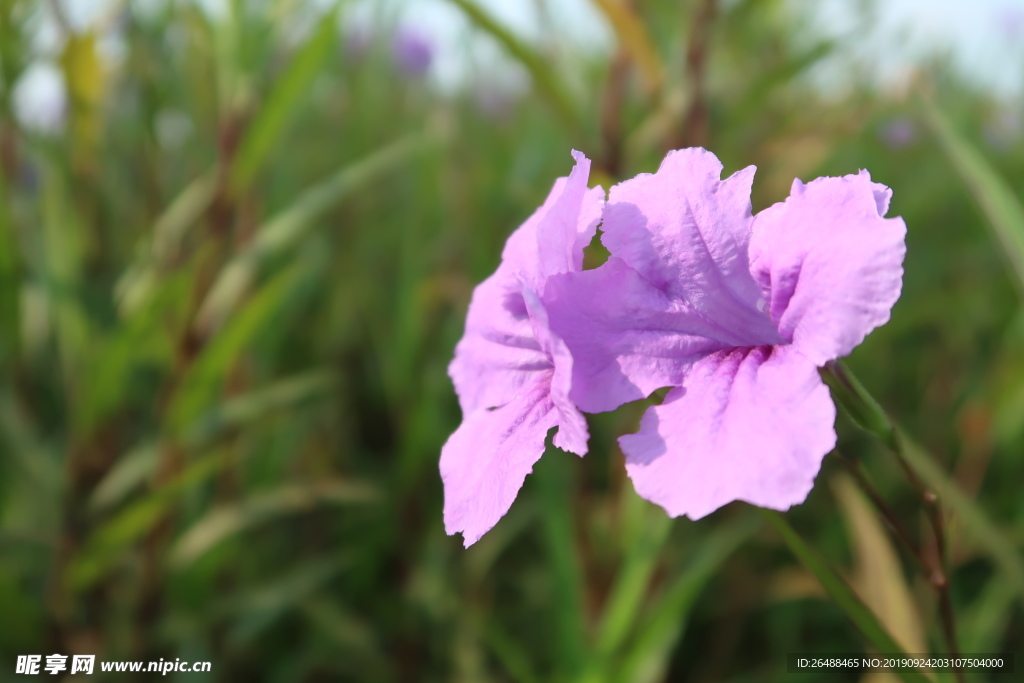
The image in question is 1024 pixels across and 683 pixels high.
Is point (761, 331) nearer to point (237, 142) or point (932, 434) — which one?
point (237, 142)

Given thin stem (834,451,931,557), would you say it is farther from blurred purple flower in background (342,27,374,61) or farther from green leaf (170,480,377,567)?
blurred purple flower in background (342,27,374,61)

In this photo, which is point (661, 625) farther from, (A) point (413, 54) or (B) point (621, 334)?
(A) point (413, 54)

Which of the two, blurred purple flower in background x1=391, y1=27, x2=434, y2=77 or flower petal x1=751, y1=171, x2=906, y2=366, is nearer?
flower petal x1=751, y1=171, x2=906, y2=366

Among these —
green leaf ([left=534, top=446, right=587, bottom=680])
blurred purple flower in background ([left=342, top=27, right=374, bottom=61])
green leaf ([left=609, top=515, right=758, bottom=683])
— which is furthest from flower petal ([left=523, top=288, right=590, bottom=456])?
blurred purple flower in background ([left=342, top=27, right=374, bottom=61])

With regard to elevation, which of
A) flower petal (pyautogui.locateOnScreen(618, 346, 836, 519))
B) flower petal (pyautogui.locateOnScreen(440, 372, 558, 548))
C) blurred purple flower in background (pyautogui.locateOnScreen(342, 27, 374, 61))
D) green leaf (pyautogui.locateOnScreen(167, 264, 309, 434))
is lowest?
flower petal (pyautogui.locateOnScreen(618, 346, 836, 519))

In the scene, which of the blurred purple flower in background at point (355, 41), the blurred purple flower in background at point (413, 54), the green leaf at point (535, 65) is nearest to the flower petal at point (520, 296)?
the green leaf at point (535, 65)

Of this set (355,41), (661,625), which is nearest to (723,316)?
(661,625)
